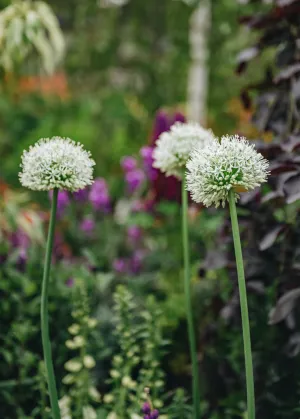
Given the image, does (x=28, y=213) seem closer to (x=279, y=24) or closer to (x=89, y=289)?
(x=89, y=289)

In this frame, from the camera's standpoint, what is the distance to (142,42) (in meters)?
9.48

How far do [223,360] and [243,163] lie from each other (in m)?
1.19

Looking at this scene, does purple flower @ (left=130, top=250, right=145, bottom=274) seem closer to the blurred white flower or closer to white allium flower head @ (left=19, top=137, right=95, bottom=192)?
the blurred white flower

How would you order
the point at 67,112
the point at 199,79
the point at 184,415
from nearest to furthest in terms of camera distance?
the point at 184,415 → the point at 199,79 → the point at 67,112

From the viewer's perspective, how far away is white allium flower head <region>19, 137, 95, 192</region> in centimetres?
128

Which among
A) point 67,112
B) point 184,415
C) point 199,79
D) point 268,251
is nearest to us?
point 184,415

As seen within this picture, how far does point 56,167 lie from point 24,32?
1091mm

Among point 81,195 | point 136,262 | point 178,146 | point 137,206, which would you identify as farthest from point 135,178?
point 178,146

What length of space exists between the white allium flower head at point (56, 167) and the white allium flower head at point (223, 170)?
0.27 metres

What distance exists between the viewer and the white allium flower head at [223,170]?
1.16 metres

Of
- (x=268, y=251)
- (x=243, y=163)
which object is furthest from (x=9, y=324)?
(x=243, y=163)

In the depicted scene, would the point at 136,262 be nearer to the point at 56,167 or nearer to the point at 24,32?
the point at 24,32

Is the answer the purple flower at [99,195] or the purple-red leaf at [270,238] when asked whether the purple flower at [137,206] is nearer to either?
the purple flower at [99,195]

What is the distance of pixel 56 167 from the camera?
1.28m
